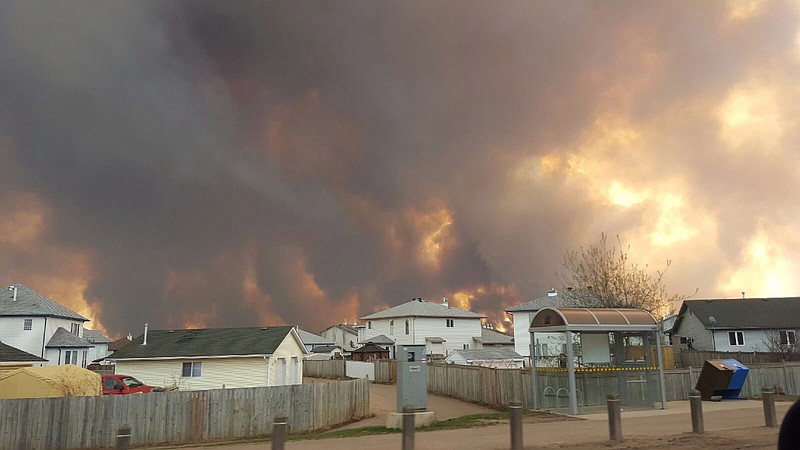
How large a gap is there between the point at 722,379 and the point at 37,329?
169ft

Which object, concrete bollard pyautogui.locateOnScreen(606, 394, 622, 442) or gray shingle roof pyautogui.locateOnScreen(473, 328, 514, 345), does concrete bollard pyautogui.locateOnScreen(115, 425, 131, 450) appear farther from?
gray shingle roof pyautogui.locateOnScreen(473, 328, 514, 345)

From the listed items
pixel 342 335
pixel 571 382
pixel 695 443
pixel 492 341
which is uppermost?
pixel 342 335

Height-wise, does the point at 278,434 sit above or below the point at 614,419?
above

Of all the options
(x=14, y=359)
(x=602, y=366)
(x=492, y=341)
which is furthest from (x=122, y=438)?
(x=492, y=341)

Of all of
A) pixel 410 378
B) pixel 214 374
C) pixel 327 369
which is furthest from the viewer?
pixel 327 369

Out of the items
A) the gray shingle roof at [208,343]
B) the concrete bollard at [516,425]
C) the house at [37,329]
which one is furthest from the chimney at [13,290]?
the concrete bollard at [516,425]

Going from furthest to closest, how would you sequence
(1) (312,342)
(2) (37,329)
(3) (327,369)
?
(1) (312,342)
(3) (327,369)
(2) (37,329)

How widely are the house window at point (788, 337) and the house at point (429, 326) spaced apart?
100 feet

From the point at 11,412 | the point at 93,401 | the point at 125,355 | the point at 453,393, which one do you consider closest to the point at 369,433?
the point at 93,401

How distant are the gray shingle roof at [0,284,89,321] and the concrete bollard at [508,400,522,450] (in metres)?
49.6

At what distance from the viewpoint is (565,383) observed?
23.0m

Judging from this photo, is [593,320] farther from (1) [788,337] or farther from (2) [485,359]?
(1) [788,337]

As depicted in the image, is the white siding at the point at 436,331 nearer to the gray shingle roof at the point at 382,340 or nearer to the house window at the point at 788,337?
the gray shingle roof at the point at 382,340

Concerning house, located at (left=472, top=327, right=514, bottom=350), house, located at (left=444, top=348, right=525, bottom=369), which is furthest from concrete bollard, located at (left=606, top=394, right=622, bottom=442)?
house, located at (left=472, top=327, right=514, bottom=350)
